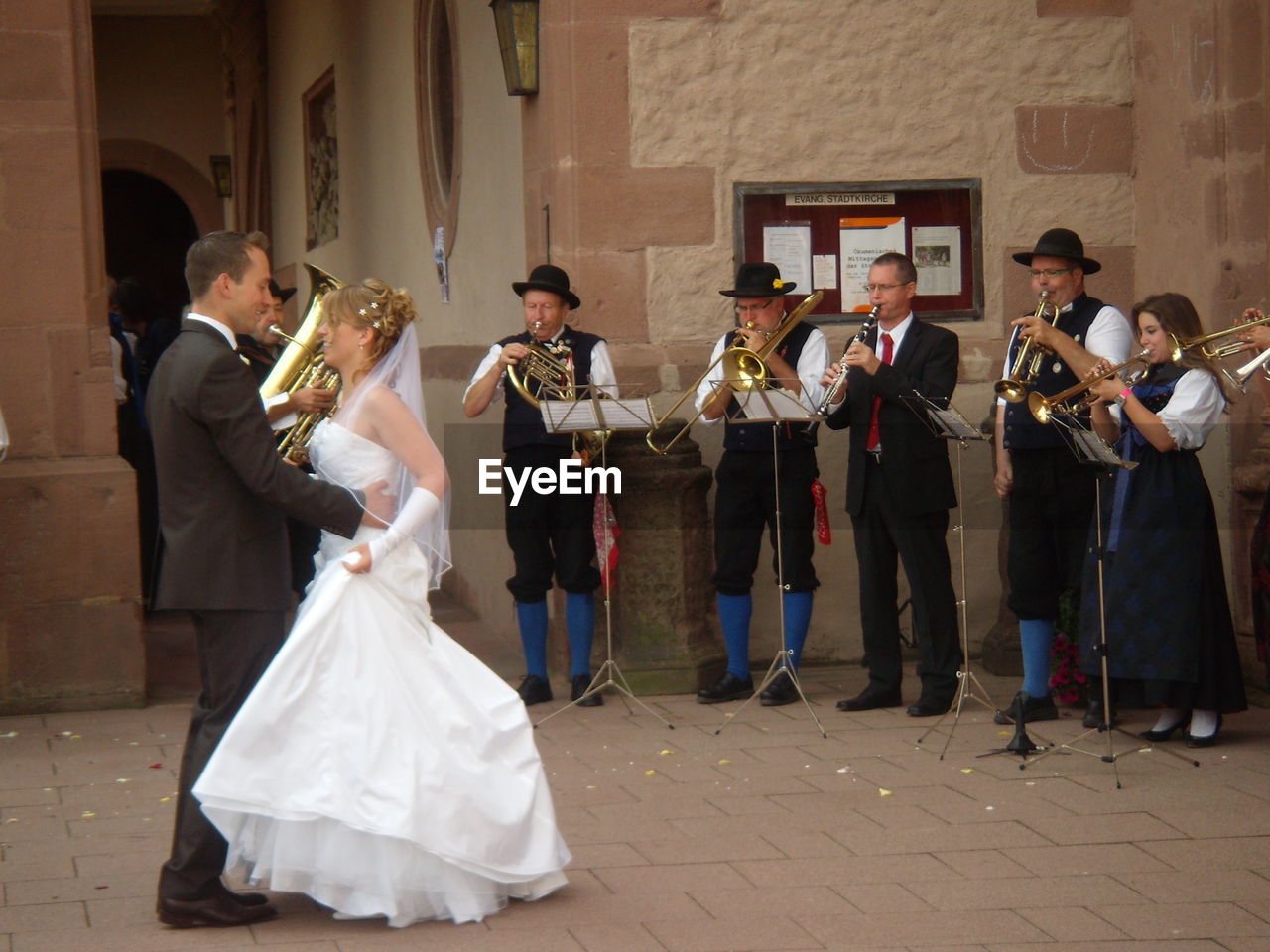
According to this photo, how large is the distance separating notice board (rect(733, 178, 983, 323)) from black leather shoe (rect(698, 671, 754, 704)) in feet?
5.95

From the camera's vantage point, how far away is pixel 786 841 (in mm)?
5402

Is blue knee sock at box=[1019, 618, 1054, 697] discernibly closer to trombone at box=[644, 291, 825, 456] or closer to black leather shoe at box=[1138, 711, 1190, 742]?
black leather shoe at box=[1138, 711, 1190, 742]

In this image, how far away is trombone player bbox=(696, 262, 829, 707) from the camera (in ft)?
24.7

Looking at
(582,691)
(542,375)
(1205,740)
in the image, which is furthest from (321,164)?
(1205,740)

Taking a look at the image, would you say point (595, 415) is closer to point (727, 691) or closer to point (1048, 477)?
point (727, 691)

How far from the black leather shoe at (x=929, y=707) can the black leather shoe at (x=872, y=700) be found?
0.19m

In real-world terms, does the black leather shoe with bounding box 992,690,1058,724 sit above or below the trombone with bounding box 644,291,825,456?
below

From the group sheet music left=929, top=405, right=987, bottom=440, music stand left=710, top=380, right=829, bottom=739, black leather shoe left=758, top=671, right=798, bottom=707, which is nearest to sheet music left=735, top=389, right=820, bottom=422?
music stand left=710, top=380, right=829, bottom=739

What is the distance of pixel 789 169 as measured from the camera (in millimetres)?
8297

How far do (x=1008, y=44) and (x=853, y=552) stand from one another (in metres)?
2.56

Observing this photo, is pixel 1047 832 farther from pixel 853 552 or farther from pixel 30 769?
pixel 30 769

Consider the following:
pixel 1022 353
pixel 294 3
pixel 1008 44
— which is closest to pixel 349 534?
pixel 1022 353

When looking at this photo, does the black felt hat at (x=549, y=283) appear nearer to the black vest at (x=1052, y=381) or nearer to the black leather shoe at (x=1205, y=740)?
the black vest at (x=1052, y=381)

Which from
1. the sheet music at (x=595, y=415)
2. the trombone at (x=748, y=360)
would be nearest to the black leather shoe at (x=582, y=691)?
the trombone at (x=748, y=360)
